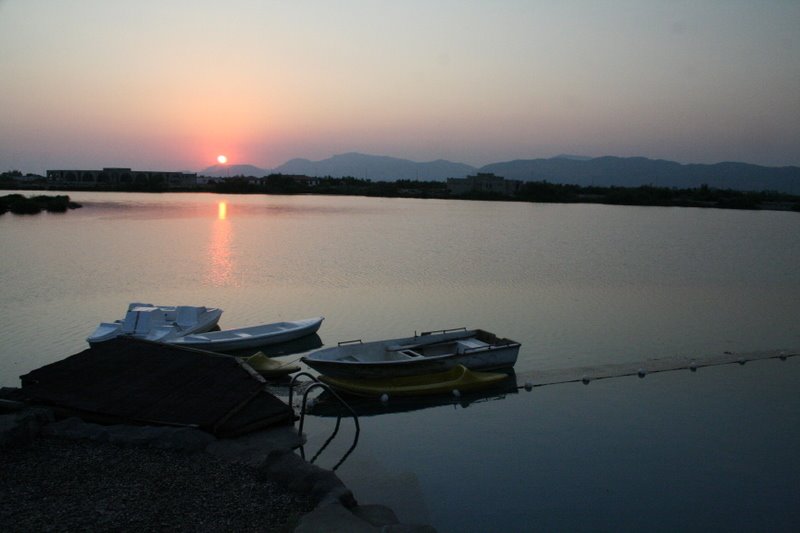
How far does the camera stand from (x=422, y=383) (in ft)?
40.9

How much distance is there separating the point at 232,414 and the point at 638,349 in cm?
1121

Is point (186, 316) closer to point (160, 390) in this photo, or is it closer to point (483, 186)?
point (160, 390)

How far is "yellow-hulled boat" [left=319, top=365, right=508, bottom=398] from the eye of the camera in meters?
12.0

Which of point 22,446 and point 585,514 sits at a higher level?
point 22,446

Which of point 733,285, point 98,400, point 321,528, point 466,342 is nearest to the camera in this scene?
point 321,528

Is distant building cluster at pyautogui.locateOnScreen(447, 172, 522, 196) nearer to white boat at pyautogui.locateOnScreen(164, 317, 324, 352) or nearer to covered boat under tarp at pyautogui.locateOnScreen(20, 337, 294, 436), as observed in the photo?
white boat at pyautogui.locateOnScreen(164, 317, 324, 352)

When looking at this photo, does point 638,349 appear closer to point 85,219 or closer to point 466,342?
point 466,342

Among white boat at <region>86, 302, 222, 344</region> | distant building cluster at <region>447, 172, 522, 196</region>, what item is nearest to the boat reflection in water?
white boat at <region>86, 302, 222, 344</region>

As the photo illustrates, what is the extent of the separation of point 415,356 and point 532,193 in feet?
340

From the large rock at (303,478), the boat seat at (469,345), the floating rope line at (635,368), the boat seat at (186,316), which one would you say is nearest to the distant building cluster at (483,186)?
the floating rope line at (635,368)

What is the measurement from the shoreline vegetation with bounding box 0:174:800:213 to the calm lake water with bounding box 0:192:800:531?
45.4 metres

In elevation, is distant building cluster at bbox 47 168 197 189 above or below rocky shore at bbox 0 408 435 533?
above

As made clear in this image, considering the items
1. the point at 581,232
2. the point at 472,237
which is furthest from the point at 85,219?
the point at 581,232

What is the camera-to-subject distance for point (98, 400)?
918 centimetres
